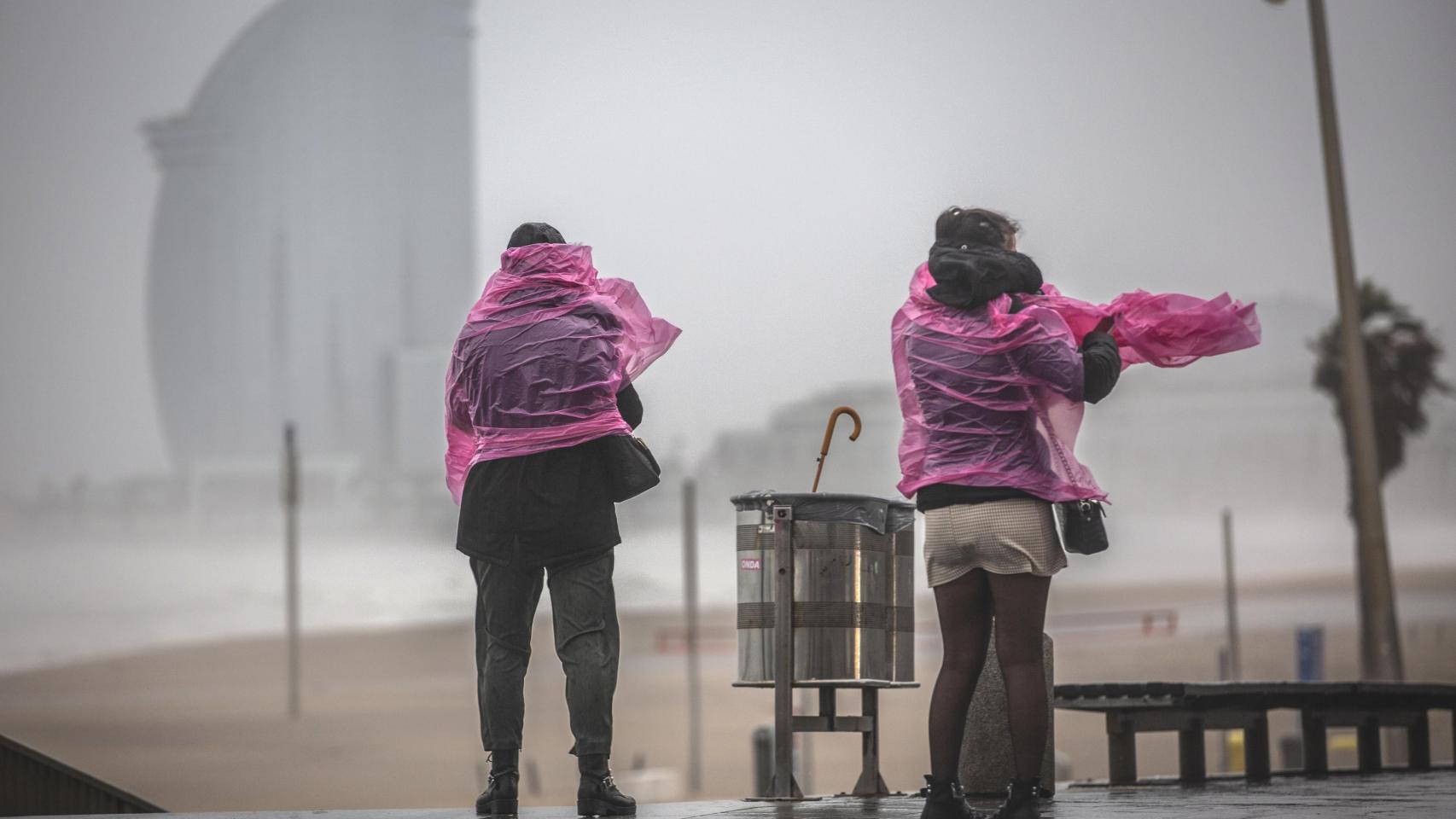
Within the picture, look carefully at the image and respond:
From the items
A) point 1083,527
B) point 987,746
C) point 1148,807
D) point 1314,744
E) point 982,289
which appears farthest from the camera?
point 1314,744

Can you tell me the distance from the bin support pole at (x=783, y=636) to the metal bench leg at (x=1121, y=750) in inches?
79.7

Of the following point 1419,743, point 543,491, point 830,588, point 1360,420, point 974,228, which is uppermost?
point 1360,420

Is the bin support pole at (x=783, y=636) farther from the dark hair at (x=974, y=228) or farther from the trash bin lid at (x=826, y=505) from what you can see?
the dark hair at (x=974, y=228)

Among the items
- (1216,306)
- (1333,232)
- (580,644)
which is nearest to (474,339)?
(580,644)

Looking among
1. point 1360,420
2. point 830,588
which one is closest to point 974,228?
point 830,588

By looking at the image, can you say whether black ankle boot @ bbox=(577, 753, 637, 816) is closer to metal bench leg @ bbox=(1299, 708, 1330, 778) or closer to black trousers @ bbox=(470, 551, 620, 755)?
black trousers @ bbox=(470, 551, 620, 755)

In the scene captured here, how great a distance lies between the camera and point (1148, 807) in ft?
19.4

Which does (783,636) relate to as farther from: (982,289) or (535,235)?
(982,289)

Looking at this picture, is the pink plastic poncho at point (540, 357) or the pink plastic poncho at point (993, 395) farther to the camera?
the pink plastic poncho at point (540, 357)

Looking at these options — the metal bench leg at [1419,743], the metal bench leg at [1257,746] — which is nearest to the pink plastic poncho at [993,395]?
the metal bench leg at [1257,746]

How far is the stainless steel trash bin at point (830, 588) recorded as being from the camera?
23.7 feet

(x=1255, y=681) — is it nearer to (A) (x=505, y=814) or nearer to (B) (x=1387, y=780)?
(B) (x=1387, y=780)

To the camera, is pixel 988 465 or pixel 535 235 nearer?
pixel 988 465

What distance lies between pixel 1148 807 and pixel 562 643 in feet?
6.73
